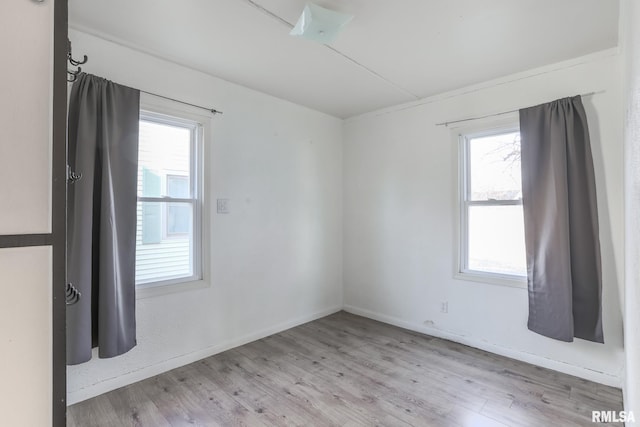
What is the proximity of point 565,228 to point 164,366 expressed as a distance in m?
3.44

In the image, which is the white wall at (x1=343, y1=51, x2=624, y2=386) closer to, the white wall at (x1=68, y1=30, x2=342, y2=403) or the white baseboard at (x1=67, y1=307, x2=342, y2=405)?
the white wall at (x1=68, y1=30, x2=342, y2=403)

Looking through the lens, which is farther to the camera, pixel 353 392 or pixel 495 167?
pixel 495 167

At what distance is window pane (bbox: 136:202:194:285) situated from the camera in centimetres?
251

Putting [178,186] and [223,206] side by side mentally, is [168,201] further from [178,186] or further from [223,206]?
[223,206]

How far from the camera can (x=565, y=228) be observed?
2424 mm

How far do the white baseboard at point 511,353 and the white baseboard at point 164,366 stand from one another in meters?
1.15

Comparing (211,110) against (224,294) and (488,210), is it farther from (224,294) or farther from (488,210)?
(488,210)

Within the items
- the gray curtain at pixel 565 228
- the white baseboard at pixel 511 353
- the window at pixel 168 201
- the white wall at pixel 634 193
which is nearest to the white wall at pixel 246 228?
the window at pixel 168 201

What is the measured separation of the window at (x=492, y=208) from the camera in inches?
113

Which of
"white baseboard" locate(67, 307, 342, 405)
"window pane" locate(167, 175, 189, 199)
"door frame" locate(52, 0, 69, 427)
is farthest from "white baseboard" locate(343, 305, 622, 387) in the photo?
"door frame" locate(52, 0, 69, 427)

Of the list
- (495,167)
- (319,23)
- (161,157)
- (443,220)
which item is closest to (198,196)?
(161,157)

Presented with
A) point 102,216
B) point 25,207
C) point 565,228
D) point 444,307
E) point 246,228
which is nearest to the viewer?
point 25,207

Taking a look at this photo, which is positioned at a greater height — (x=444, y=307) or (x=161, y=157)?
(x=161, y=157)

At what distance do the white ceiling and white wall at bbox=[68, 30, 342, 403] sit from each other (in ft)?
0.71
